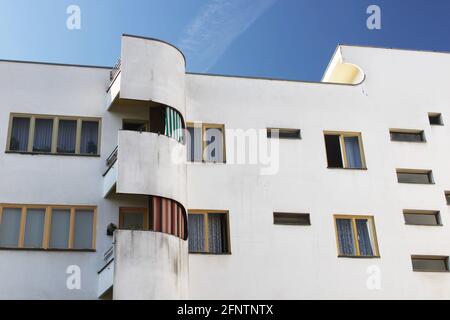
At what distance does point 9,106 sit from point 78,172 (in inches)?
135

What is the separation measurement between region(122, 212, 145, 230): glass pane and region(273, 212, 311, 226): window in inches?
181

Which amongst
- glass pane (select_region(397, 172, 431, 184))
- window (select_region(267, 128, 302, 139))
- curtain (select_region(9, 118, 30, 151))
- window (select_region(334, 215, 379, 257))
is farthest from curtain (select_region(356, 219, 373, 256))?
curtain (select_region(9, 118, 30, 151))

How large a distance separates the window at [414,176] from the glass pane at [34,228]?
12868 millimetres

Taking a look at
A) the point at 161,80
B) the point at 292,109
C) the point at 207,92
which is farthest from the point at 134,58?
the point at 292,109

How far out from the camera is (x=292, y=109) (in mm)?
26156

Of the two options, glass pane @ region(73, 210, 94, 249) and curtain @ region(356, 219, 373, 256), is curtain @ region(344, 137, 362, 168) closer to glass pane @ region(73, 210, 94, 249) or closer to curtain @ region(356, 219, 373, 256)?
curtain @ region(356, 219, 373, 256)

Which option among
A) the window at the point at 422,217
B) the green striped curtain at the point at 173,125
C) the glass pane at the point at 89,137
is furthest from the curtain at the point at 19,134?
the window at the point at 422,217

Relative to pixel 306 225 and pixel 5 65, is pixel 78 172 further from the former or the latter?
pixel 306 225

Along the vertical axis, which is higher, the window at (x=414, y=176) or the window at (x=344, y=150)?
the window at (x=344, y=150)

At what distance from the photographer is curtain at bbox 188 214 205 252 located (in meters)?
23.2

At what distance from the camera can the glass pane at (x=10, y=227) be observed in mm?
21967

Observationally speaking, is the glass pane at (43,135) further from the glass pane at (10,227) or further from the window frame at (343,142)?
the window frame at (343,142)
